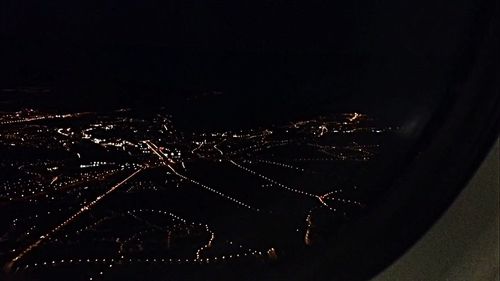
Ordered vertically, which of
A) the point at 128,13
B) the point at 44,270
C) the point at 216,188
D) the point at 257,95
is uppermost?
the point at 128,13

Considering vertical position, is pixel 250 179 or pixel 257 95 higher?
pixel 257 95

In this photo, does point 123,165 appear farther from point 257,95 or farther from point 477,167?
point 477,167

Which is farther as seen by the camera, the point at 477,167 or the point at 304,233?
the point at 304,233

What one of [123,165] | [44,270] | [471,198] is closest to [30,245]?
[44,270]

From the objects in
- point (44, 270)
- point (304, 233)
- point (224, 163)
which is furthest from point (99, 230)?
point (304, 233)
